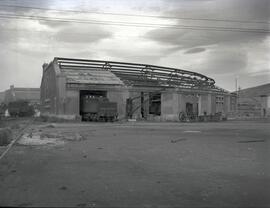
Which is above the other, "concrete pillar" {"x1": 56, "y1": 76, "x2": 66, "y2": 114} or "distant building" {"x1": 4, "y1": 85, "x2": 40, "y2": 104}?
"distant building" {"x1": 4, "y1": 85, "x2": 40, "y2": 104}

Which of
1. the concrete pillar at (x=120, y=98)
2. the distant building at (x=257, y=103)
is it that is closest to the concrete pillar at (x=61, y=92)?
the concrete pillar at (x=120, y=98)

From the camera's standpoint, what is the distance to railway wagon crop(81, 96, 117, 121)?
125ft

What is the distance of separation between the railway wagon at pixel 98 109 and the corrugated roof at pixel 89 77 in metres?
2.90

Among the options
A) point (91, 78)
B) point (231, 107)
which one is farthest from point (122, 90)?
point (231, 107)

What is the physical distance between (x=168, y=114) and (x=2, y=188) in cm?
3962

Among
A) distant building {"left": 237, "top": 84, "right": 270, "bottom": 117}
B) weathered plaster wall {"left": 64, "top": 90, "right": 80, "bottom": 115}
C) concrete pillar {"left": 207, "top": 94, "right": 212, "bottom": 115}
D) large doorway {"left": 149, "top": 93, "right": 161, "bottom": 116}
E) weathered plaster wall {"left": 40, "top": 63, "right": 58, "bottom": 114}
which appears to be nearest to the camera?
weathered plaster wall {"left": 64, "top": 90, "right": 80, "bottom": 115}

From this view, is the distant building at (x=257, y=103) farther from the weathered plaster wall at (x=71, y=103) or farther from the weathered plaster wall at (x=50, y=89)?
the weathered plaster wall at (x=50, y=89)

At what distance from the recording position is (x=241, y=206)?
5008 mm

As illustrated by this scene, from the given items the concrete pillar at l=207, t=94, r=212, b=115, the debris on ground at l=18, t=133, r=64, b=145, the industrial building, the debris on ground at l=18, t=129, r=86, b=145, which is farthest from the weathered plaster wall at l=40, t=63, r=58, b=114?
the debris on ground at l=18, t=133, r=64, b=145

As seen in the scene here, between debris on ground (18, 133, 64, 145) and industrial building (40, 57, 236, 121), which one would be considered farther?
industrial building (40, 57, 236, 121)

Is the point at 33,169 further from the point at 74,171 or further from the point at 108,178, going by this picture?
the point at 108,178

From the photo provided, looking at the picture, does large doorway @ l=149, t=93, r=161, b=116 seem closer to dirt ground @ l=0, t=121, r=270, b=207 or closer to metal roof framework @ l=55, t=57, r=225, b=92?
metal roof framework @ l=55, t=57, r=225, b=92

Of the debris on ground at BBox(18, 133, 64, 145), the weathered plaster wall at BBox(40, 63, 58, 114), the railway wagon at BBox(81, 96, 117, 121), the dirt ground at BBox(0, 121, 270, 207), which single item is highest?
the weathered plaster wall at BBox(40, 63, 58, 114)

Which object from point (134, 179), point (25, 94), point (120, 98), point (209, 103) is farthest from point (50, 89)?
point (25, 94)
